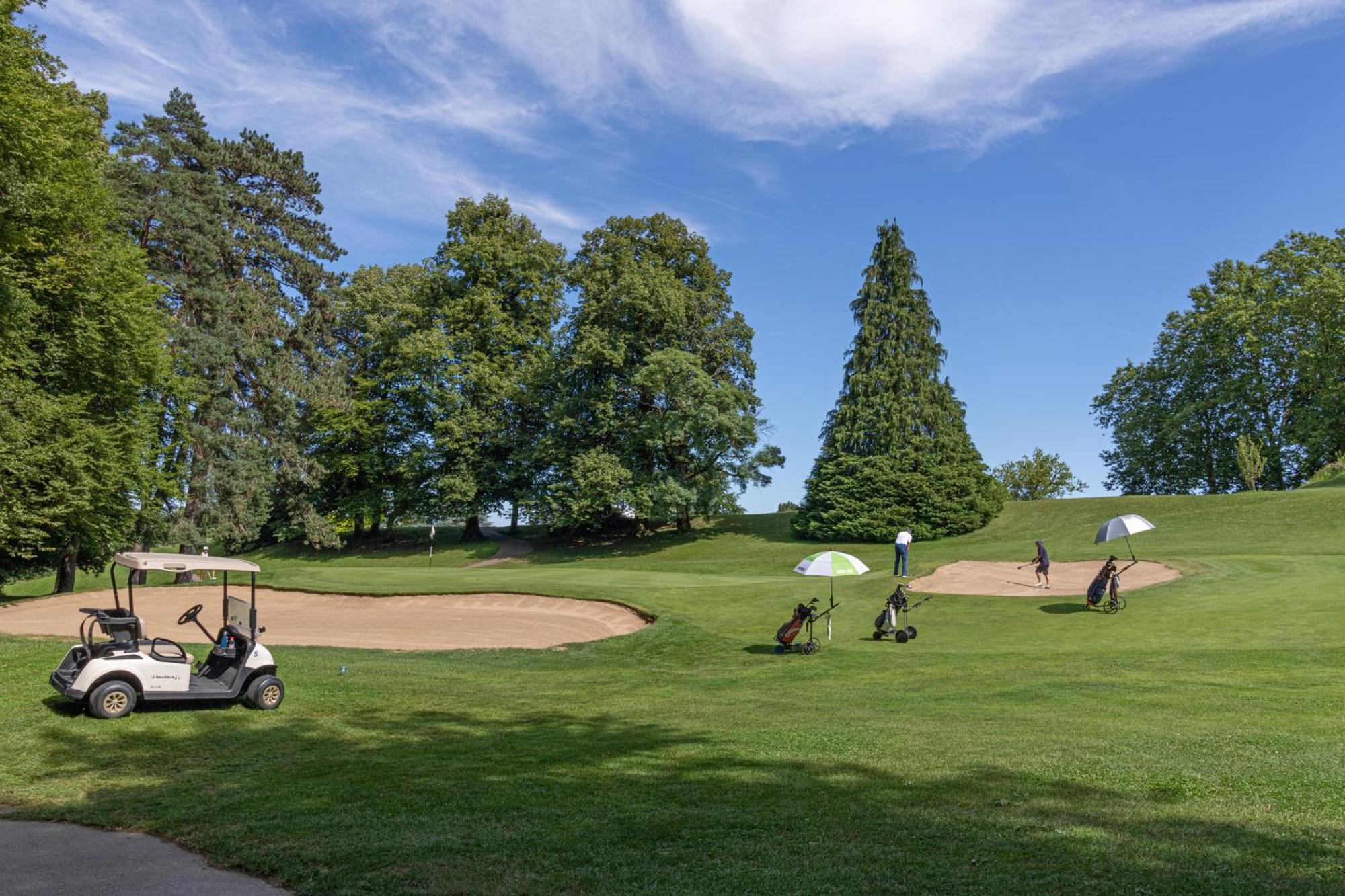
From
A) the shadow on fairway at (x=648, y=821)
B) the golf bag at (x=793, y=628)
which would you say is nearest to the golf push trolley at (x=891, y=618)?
the golf bag at (x=793, y=628)

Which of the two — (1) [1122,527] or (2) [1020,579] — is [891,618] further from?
(2) [1020,579]

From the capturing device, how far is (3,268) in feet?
72.4

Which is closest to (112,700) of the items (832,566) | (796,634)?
(796,634)

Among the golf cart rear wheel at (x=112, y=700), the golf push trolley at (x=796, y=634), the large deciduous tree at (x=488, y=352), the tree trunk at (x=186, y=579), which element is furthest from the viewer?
the large deciduous tree at (x=488, y=352)

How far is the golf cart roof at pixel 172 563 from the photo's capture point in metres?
11.2

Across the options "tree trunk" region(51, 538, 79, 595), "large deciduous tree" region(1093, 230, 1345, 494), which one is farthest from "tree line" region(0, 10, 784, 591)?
"large deciduous tree" region(1093, 230, 1345, 494)

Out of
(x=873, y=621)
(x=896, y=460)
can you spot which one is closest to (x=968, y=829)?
(x=873, y=621)

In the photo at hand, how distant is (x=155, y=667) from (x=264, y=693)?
1420 millimetres

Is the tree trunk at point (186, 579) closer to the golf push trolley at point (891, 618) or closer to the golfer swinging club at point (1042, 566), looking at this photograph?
the golf push trolley at point (891, 618)

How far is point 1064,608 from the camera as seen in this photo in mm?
21703

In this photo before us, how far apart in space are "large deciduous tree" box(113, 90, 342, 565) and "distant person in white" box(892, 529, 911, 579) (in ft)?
90.6

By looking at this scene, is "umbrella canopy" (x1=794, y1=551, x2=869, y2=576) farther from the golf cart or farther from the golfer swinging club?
the golf cart

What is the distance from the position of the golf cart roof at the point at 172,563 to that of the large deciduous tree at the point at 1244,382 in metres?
54.1

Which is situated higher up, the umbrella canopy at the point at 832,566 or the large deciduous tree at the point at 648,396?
the large deciduous tree at the point at 648,396
